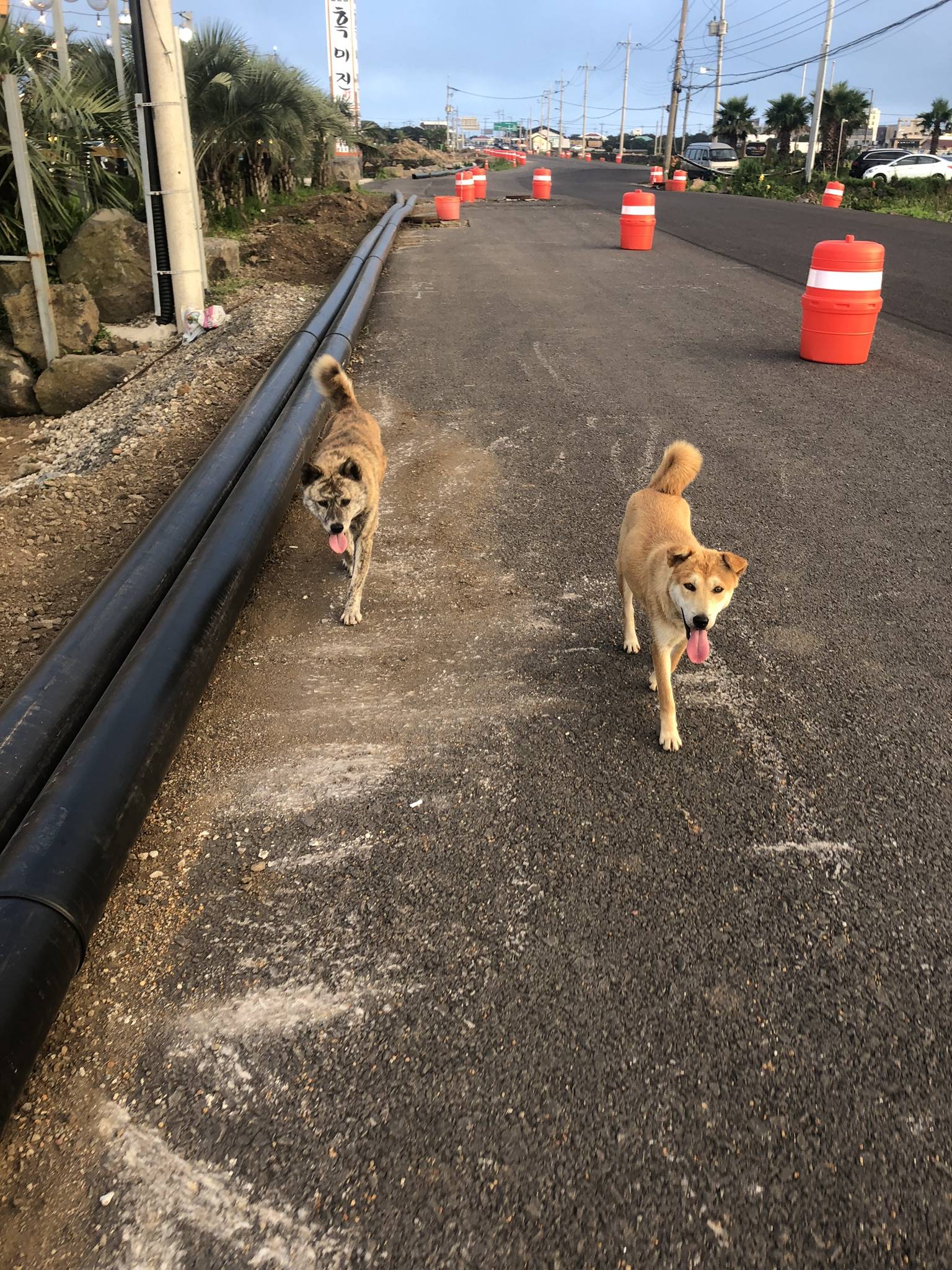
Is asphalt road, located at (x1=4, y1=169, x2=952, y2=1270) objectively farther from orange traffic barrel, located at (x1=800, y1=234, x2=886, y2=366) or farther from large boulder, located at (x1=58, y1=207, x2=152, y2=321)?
large boulder, located at (x1=58, y1=207, x2=152, y2=321)

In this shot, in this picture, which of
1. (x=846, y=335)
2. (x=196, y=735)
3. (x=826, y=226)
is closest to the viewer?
(x=196, y=735)

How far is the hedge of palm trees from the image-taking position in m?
12.3

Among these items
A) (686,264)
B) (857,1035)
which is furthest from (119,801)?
(686,264)

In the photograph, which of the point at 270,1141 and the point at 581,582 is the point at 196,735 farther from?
the point at 581,582

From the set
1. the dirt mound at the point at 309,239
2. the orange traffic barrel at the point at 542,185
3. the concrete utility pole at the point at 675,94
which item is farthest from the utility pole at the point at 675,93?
the dirt mound at the point at 309,239

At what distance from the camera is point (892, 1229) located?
6.72 ft

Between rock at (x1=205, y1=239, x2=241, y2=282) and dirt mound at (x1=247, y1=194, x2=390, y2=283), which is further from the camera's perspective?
dirt mound at (x1=247, y1=194, x2=390, y2=283)

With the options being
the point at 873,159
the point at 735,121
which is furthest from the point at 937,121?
the point at 873,159

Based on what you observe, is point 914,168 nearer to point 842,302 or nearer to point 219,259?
point 219,259

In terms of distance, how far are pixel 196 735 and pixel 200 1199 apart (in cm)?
206

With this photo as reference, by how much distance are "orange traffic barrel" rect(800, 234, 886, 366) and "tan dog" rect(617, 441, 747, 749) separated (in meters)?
5.91

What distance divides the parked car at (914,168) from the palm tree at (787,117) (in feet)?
84.1

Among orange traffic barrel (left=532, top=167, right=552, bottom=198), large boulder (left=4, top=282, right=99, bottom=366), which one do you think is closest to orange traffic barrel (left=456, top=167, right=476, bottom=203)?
orange traffic barrel (left=532, top=167, right=552, bottom=198)

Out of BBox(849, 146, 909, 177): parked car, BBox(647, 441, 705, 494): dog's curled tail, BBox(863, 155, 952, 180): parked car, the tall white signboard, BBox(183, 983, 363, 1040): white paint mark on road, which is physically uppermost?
the tall white signboard
